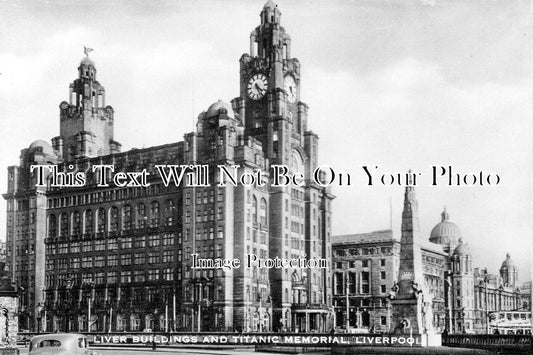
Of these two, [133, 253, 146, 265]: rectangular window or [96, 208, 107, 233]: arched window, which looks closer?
[133, 253, 146, 265]: rectangular window

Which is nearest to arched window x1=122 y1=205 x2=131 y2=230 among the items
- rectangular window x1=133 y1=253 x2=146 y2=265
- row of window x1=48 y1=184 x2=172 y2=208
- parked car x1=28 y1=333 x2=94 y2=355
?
row of window x1=48 y1=184 x2=172 y2=208

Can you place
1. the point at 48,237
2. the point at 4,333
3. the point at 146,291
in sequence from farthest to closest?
the point at 48,237
the point at 146,291
the point at 4,333

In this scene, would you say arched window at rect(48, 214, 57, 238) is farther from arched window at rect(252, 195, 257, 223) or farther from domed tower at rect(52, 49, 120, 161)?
arched window at rect(252, 195, 257, 223)

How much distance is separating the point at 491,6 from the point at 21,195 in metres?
91.9

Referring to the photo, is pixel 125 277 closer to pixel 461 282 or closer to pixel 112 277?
pixel 112 277

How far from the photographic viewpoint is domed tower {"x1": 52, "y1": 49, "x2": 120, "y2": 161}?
121 meters

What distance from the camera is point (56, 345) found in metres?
33.9

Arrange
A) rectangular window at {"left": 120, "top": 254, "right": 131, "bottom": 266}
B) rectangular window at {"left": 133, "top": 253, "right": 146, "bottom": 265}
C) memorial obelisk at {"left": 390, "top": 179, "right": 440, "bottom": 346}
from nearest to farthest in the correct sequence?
memorial obelisk at {"left": 390, "top": 179, "right": 440, "bottom": 346} < rectangular window at {"left": 133, "top": 253, "right": 146, "bottom": 265} < rectangular window at {"left": 120, "top": 254, "right": 131, "bottom": 266}

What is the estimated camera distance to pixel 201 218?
101 m

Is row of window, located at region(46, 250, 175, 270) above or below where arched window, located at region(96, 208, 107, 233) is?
below

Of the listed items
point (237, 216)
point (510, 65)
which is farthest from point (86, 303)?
point (510, 65)

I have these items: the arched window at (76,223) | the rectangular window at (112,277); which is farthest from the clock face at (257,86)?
the rectangular window at (112,277)

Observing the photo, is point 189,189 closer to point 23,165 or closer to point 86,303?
point 86,303

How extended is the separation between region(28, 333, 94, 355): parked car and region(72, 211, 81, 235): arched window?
8430cm
